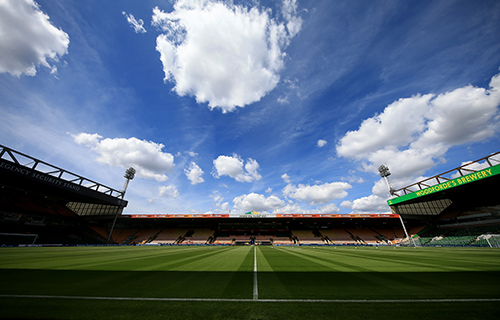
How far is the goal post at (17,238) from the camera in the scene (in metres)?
25.8

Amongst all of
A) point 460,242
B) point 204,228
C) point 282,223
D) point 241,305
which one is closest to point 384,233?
point 460,242

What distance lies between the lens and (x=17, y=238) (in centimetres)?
2745

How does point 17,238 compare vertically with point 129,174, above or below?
below

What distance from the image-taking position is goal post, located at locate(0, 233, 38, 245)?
25755mm

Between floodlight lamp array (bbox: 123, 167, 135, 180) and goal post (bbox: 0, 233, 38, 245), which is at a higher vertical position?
floodlight lamp array (bbox: 123, 167, 135, 180)

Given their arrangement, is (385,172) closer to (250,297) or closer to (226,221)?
(226,221)

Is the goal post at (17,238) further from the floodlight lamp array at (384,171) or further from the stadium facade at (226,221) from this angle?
the floodlight lamp array at (384,171)

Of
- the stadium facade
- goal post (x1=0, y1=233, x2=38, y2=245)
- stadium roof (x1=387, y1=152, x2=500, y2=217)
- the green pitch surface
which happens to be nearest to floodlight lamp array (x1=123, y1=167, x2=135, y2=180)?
the stadium facade

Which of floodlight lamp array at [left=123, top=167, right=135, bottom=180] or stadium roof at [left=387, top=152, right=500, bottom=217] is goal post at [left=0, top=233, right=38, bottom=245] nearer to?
floodlight lamp array at [left=123, top=167, right=135, bottom=180]

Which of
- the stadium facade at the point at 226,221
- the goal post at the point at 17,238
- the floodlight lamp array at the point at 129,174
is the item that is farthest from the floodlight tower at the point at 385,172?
the goal post at the point at 17,238

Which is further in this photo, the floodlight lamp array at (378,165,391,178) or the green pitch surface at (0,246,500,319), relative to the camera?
the floodlight lamp array at (378,165,391,178)

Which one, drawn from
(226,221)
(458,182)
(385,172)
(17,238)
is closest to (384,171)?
(385,172)

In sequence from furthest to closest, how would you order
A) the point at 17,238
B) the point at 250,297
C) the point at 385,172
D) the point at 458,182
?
the point at 385,172, the point at 17,238, the point at 458,182, the point at 250,297

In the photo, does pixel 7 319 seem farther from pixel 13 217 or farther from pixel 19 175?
pixel 13 217
